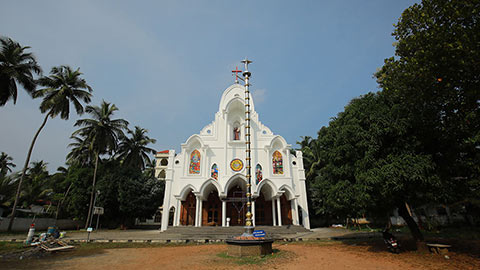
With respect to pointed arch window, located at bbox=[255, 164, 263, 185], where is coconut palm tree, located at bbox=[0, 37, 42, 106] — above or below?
above

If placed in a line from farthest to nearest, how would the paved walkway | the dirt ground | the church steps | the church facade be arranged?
the church facade
the church steps
the paved walkway
the dirt ground

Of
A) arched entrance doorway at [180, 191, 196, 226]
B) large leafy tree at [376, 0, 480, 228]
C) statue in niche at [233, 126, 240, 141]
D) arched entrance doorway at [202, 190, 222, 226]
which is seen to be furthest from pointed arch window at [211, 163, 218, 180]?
large leafy tree at [376, 0, 480, 228]

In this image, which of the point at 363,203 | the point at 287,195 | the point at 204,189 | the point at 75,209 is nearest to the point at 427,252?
the point at 363,203

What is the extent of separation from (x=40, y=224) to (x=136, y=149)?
10887 millimetres

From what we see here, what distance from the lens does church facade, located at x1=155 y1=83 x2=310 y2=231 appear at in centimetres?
1934

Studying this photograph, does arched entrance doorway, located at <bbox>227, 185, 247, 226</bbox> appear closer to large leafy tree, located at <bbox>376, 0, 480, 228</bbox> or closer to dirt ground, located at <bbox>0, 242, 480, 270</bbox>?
dirt ground, located at <bbox>0, 242, 480, 270</bbox>

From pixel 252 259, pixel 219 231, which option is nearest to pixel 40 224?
pixel 219 231

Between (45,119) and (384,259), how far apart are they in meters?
23.5

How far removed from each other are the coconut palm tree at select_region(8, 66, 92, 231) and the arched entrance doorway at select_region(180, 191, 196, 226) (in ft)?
40.0

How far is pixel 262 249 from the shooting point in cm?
838

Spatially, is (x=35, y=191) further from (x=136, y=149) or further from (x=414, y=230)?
(x=414, y=230)

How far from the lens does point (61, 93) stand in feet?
61.1

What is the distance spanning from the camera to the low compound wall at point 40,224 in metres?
18.1

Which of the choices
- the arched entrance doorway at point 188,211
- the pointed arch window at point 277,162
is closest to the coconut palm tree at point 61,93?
the arched entrance doorway at point 188,211
